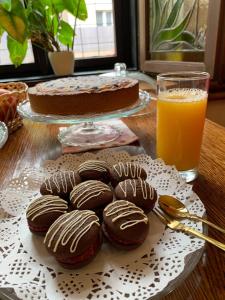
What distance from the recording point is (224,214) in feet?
1.41

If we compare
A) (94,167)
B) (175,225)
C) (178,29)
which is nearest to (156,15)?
(178,29)

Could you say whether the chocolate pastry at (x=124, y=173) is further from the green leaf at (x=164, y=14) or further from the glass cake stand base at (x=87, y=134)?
the green leaf at (x=164, y=14)

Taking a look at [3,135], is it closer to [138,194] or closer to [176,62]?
[138,194]

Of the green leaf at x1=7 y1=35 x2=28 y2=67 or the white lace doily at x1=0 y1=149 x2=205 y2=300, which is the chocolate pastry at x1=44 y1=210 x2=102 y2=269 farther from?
the green leaf at x1=7 y1=35 x2=28 y2=67

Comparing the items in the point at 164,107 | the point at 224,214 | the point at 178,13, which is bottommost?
the point at 224,214

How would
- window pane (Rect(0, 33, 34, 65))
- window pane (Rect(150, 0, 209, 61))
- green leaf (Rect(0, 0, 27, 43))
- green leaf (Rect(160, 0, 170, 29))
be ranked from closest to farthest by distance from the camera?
1. green leaf (Rect(0, 0, 27, 43))
2. window pane (Rect(150, 0, 209, 61))
3. green leaf (Rect(160, 0, 170, 29))
4. window pane (Rect(0, 33, 34, 65))

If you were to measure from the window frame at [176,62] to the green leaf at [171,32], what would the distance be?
56 millimetres

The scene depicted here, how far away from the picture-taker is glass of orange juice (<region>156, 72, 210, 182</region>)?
520 millimetres

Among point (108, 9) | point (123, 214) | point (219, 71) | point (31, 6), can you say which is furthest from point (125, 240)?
point (108, 9)

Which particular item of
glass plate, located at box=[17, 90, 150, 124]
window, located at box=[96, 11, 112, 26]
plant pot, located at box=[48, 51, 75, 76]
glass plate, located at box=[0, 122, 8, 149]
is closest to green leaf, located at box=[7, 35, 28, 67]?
plant pot, located at box=[48, 51, 75, 76]

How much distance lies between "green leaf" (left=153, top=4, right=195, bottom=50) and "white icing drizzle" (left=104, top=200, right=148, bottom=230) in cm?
121

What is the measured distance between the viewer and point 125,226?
0.35 meters

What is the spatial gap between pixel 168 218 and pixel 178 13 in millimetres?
1252

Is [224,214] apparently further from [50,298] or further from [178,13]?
[178,13]
